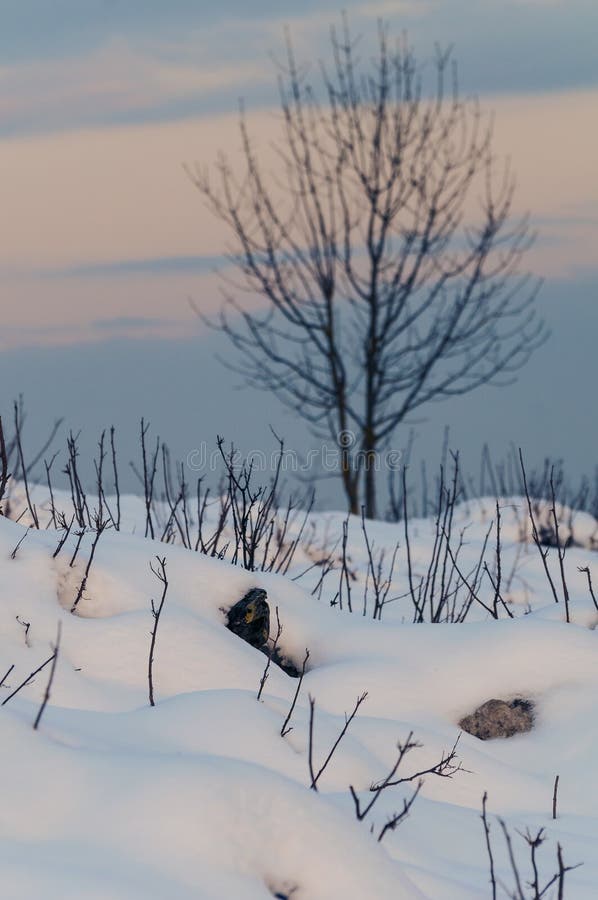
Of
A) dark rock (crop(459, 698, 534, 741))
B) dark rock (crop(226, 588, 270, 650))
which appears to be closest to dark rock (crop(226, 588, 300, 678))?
dark rock (crop(226, 588, 270, 650))

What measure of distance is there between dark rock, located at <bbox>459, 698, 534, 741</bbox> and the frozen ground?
4 cm

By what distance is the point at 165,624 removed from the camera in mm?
3627

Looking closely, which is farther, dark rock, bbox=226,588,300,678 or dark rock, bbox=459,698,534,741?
dark rock, bbox=226,588,300,678

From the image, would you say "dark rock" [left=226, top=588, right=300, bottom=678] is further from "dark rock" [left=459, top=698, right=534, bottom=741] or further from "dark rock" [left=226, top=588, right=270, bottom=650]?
"dark rock" [left=459, top=698, right=534, bottom=741]

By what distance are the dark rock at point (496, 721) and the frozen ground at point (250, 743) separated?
35mm

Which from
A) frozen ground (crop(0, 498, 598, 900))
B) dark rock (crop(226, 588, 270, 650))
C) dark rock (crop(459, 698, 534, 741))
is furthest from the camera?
dark rock (crop(226, 588, 270, 650))

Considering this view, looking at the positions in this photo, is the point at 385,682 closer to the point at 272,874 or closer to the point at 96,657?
the point at 96,657

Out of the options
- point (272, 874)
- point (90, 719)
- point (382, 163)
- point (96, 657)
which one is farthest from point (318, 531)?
point (272, 874)

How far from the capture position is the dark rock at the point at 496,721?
3775 mm

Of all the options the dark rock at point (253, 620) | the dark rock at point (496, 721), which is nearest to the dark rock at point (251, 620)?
the dark rock at point (253, 620)

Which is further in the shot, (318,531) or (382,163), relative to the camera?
(382,163)

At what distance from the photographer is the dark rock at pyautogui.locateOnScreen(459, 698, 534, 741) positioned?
12.4 ft

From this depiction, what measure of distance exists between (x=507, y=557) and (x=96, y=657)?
621cm

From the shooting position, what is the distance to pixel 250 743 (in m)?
2.78
